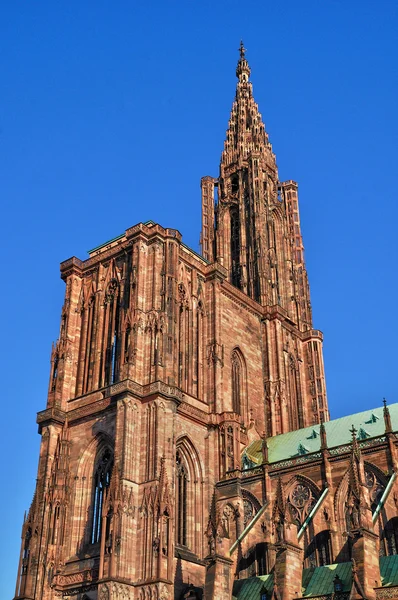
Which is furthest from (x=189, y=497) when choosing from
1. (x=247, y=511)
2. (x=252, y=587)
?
(x=252, y=587)

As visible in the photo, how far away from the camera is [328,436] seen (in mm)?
44281

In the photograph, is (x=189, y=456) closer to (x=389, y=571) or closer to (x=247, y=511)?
(x=247, y=511)

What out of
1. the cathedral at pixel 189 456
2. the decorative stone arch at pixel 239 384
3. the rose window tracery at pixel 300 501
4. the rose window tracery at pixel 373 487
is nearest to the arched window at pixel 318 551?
the cathedral at pixel 189 456

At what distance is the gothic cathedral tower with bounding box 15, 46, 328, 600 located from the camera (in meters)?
36.3

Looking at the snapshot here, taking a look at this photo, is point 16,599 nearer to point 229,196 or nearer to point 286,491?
point 286,491

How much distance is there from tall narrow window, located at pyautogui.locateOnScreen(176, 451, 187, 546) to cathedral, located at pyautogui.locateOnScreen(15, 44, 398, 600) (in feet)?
0.27

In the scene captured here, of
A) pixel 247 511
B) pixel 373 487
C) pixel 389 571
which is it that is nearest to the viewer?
pixel 389 571

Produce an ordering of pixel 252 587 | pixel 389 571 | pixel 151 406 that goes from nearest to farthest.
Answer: pixel 389 571, pixel 252 587, pixel 151 406

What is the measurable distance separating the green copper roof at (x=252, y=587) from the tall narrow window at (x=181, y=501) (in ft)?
16.0

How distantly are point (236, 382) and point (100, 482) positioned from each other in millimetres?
12342

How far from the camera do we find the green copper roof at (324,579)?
101 feet

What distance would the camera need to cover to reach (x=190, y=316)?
46281 mm

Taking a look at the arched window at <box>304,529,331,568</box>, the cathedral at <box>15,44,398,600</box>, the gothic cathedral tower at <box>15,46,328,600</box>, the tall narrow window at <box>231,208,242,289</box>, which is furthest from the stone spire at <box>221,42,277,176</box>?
the arched window at <box>304,529,331,568</box>

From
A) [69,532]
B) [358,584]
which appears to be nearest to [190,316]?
[69,532]
